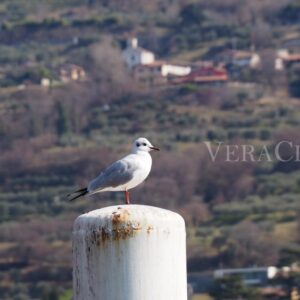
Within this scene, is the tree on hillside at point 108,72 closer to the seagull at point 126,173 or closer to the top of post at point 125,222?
the seagull at point 126,173

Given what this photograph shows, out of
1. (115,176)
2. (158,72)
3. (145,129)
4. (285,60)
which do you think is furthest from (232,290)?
(158,72)

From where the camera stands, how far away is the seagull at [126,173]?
19.6 ft

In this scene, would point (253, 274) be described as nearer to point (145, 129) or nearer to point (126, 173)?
point (145, 129)

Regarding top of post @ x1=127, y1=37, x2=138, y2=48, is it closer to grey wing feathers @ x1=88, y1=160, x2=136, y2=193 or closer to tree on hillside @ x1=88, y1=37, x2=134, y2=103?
tree on hillside @ x1=88, y1=37, x2=134, y2=103

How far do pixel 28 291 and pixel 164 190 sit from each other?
15.9 meters

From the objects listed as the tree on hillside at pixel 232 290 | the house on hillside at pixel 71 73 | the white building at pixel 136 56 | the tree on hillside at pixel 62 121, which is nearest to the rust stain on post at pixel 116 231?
the tree on hillside at pixel 232 290

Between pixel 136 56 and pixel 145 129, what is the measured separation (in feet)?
67.6

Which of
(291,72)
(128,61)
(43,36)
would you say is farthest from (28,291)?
(43,36)

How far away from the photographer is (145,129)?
237 feet

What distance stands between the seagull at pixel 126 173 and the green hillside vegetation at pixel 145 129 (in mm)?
33273

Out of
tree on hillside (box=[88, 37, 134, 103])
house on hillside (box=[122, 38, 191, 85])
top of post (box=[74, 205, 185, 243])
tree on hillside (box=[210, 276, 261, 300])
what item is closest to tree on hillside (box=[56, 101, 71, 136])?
tree on hillside (box=[88, 37, 134, 103])

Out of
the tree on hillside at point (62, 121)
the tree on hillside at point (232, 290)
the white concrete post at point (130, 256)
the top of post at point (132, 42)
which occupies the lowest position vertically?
the tree on hillside at point (232, 290)

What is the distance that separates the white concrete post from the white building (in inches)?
3357

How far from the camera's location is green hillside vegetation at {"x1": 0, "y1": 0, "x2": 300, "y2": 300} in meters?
53.4
